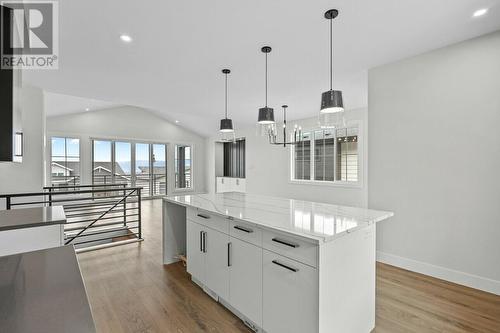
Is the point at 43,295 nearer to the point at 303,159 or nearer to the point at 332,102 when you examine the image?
the point at 332,102

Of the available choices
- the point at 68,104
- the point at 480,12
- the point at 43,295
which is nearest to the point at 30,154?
the point at 68,104

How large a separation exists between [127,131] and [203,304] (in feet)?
25.5

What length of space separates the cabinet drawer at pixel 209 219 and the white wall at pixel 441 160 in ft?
7.04

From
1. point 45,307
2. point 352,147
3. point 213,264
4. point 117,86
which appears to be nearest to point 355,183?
point 352,147

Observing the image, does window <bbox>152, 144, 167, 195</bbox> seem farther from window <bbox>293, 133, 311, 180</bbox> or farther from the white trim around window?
window <bbox>293, 133, 311, 180</bbox>

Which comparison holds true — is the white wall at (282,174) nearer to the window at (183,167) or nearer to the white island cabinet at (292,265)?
the white island cabinet at (292,265)

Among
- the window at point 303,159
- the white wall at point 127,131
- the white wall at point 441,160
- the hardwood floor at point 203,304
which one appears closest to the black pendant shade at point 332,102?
the white wall at point 441,160

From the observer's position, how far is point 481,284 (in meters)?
2.39

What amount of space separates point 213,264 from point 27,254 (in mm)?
1407

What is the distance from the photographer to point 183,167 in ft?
32.8

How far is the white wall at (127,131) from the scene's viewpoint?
7.46m

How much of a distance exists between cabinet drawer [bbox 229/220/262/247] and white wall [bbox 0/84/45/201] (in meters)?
4.41

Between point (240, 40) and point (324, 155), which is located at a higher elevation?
point (240, 40)

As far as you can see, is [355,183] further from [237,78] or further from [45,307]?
[45,307]
